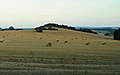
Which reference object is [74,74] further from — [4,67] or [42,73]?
[4,67]

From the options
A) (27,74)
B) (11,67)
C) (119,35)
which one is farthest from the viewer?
(119,35)

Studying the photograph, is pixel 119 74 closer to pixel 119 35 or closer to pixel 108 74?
pixel 108 74

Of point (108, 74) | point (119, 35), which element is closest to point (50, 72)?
point (108, 74)

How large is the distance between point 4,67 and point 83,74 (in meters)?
4.51

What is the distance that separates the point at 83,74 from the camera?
14383 millimetres

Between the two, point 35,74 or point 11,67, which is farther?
point 11,67

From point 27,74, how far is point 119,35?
7723 centimetres

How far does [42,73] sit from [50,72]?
0.45m

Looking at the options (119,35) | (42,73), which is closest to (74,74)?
(42,73)

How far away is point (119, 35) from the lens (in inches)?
3514

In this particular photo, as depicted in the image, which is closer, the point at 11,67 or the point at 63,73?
the point at 63,73

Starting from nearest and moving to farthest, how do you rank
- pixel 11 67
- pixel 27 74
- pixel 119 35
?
pixel 27 74, pixel 11 67, pixel 119 35

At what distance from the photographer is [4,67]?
1662cm

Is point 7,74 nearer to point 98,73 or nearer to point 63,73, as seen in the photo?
point 63,73
